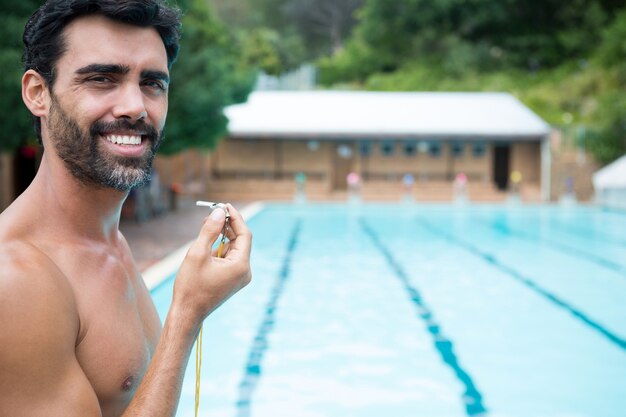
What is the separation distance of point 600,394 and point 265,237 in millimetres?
10265

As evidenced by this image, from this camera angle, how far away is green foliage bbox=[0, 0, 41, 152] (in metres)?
9.99

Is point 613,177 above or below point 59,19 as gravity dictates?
below

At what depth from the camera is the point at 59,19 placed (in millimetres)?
1395

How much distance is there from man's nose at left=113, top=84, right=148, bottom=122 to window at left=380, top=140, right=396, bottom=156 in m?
28.8

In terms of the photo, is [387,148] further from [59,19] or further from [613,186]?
[59,19]

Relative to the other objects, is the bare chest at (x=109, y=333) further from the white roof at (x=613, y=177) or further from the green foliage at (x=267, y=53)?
the green foliage at (x=267, y=53)

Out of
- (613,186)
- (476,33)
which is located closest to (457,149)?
(613,186)

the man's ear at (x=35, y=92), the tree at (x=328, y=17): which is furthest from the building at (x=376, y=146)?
the tree at (x=328, y=17)

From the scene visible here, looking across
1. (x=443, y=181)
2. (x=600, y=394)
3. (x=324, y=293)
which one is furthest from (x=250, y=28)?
(x=600, y=394)

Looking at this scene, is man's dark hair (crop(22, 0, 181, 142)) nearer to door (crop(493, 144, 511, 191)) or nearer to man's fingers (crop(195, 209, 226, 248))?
man's fingers (crop(195, 209, 226, 248))

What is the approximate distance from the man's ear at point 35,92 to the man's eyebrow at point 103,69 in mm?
109

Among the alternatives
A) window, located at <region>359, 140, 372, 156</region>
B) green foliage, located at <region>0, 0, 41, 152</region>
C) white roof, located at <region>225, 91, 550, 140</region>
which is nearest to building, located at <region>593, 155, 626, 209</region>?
white roof, located at <region>225, 91, 550, 140</region>

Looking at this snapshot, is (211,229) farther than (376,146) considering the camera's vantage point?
No

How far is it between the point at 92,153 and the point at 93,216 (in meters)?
0.19
